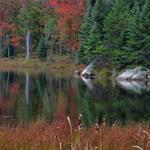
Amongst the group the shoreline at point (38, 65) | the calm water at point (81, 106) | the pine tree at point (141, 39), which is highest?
the pine tree at point (141, 39)

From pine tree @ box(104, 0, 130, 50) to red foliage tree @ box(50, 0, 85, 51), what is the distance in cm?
1413

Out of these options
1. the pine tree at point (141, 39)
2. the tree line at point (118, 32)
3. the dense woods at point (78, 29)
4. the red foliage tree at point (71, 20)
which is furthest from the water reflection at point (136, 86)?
the red foliage tree at point (71, 20)

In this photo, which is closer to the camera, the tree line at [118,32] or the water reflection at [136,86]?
the water reflection at [136,86]

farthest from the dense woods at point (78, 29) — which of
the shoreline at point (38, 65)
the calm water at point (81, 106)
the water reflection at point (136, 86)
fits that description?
the calm water at point (81, 106)

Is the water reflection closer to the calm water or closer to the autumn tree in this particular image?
the calm water

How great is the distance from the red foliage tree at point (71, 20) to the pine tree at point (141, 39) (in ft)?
65.0

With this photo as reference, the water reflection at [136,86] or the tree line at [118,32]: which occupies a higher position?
the tree line at [118,32]

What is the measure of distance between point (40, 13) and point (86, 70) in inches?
957

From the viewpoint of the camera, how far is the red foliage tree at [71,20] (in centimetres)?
6469

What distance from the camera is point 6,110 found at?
73.0 feet

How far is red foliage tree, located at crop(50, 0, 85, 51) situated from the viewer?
64688mm

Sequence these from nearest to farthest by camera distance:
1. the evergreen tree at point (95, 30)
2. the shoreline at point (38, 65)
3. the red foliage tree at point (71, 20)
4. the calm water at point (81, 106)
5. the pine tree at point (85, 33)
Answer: the calm water at point (81, 106), the evergreen tree at point (95, 30), the pine tree at point (85, 33), the shoreline at point (38, 65), the red foliage tree at point (71, 20)

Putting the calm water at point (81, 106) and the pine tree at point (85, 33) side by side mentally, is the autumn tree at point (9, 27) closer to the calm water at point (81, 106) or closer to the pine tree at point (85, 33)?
the pine tree at point (85, 33)

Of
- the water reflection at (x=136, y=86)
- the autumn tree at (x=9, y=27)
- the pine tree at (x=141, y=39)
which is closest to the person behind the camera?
the water reflection at (x=136, y=86)
